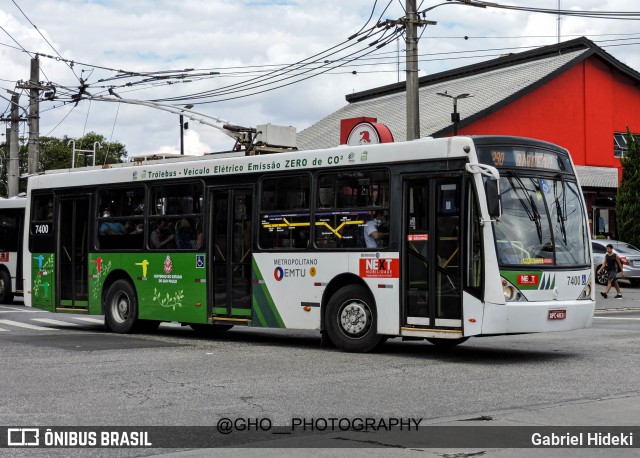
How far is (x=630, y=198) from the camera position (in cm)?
4250

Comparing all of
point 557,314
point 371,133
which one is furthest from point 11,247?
point 557,314

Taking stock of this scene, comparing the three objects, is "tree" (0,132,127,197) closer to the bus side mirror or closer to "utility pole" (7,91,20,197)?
"utility pole" (7,91,20,197)

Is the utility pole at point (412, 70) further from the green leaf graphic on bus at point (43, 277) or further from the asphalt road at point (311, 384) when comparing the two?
the green leaf graphic on bus at point (43, 277)

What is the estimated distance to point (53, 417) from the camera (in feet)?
31.3

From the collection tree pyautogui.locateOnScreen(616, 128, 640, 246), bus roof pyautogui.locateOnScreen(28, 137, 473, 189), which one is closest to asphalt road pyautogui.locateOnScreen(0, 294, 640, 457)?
bus roof pyautogui.locateOnScreen(28, 137, 473, 189)

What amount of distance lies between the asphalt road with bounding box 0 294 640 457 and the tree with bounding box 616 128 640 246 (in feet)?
83.2

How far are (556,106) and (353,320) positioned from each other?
34.4 meters

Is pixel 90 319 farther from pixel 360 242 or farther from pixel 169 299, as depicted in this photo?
pixel 360 242

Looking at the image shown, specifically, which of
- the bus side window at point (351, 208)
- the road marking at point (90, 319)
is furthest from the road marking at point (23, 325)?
the bus side window at point (351, 208)

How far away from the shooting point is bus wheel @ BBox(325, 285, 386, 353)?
49.2 ft

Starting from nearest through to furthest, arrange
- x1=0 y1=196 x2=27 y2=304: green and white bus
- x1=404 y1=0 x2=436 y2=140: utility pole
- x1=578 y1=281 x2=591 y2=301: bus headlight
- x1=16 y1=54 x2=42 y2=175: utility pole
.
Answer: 1. x1=578 y1=281 x2=591 y2=301: bus headlight
2. x1=404 y1=0 x2=436 y2=140: utility pole
3. x1=0 y1=196 x2=27 y2=304: green and white bus
4. x1=16 y1=54 x2=42 y2=175: utility pole

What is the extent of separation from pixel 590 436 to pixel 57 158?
83.2m

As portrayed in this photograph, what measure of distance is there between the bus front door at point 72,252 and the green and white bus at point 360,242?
733mm

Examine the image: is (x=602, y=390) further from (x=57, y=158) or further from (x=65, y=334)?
(x=57, y=158)
